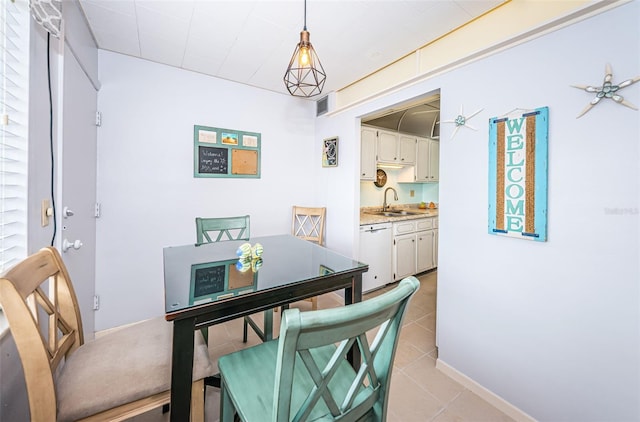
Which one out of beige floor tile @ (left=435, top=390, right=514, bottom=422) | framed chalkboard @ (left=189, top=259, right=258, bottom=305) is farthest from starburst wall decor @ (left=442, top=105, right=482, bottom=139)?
beige floor tile @ (left=435, top=390, right=514, bottom=422)

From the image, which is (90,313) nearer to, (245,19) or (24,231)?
(24,231)

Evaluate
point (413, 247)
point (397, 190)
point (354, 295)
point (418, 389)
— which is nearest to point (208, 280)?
point (354, 295)

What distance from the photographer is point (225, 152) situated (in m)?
2.86

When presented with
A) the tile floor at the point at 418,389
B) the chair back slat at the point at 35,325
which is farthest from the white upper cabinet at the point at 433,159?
the chair back slat at the point at 35,325

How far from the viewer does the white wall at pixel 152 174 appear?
2.33 meters

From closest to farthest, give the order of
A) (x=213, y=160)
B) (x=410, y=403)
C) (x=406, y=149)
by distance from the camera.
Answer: (x=410, y=403) < (x=213, y=160) < (x=406, y=149)

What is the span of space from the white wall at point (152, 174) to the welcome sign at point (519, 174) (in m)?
2.36

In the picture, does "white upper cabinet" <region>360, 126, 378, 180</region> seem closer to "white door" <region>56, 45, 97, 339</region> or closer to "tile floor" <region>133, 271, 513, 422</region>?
"tile floor" <region>133, 271, 513, 422</region>

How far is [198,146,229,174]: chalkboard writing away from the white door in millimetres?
856

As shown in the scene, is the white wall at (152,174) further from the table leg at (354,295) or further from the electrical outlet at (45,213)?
the table leg at (354,295)

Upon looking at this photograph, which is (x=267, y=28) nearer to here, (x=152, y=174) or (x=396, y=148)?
(x=152, y=174)

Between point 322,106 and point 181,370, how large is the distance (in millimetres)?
3151

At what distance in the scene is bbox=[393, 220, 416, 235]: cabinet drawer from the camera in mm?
3443

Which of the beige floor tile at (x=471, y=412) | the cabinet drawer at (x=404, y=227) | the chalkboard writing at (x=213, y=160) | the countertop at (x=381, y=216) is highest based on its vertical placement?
the chalkboard writing at (x=213, y=160)
